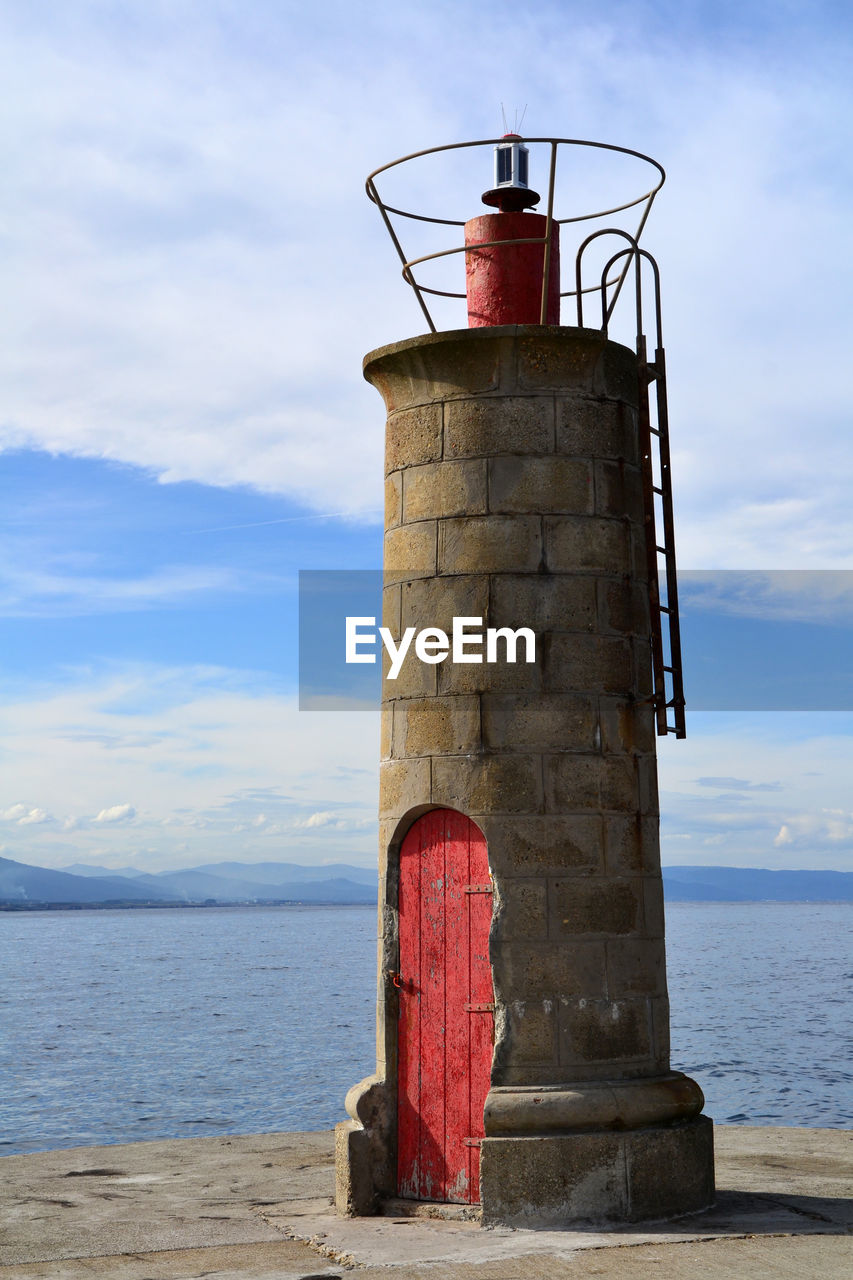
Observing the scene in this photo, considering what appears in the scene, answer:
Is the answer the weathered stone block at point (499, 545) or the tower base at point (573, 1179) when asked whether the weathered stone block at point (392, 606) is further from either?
the tower base at point (573, 1179)

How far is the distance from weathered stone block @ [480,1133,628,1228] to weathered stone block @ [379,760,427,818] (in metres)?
2.15

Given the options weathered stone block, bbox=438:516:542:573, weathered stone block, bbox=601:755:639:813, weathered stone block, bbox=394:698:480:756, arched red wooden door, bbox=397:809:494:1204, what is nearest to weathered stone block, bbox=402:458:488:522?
weathered stone block, bbox=438:516:542:573

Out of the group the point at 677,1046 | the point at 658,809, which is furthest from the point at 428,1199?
the point at 677,1046

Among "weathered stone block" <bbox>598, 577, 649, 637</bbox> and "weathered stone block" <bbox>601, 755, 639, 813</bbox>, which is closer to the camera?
"weathered stone block" <bbox>601, 755, 639, 813</bbox>

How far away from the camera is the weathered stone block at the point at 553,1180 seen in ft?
26.8

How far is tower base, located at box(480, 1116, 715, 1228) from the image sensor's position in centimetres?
816

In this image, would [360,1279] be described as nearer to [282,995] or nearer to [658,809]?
[658,809]

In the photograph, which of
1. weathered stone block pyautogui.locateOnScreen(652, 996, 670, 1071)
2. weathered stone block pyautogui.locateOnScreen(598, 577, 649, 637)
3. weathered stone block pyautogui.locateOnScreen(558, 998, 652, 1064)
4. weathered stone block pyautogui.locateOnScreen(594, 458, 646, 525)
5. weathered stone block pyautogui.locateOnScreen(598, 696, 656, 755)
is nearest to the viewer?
weathered stone block pyautogui.locateOnScreen(558, 998, 652, 1064)

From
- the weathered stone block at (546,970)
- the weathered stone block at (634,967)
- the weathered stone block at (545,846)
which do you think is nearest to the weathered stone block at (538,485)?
the weathered stone block at (545,846)

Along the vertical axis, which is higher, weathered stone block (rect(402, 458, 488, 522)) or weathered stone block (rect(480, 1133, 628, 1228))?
weathered stone block (rect(402, 458, 488, 522))

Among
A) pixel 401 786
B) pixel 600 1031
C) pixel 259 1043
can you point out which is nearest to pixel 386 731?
pixel 401 786

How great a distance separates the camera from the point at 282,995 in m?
52.2

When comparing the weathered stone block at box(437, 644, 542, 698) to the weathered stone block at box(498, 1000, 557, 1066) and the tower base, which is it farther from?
the tower base

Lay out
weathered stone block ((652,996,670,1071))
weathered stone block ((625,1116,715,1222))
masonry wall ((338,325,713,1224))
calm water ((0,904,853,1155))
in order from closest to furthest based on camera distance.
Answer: weathered stone block ((625,1116,715,1222)) → masonry wall ((338,325,713,1224)) → weathered stone block ((652,996,670,1071)) → calm water ((0,904,853,1155))
